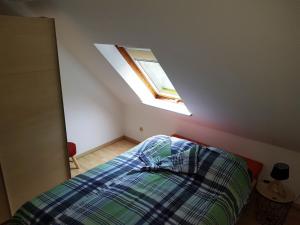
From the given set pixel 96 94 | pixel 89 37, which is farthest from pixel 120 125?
pixel 89 37

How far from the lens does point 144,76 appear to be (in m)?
3.16

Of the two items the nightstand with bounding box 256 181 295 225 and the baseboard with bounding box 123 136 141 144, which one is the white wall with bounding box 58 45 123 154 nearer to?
the baseboard with bounding box 123 136 141 144

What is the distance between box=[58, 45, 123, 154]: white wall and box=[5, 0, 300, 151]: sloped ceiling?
0.47 m

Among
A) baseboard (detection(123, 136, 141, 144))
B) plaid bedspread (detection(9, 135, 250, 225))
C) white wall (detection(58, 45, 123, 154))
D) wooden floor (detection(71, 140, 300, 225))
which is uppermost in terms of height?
white wall (detection(58, 45, 123, 154))

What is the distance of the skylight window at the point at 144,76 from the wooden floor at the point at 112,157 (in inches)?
38.2

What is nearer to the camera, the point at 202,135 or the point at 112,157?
the point at 202,135

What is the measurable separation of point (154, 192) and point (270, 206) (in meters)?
1.20

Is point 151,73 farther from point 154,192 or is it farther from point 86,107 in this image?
point 154,192

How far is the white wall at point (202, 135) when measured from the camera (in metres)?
2.45

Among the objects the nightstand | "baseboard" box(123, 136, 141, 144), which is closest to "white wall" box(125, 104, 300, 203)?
"baseboard" box(123, 136, 141, 144)

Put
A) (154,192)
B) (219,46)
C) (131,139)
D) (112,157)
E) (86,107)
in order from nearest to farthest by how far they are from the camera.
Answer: (219,46) < (154,192) < (86,107) < (112,157) < (131,139)

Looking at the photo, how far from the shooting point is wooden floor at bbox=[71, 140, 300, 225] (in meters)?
2.34

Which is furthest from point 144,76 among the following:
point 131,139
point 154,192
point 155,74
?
point 154,192

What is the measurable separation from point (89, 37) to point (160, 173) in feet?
5.20
